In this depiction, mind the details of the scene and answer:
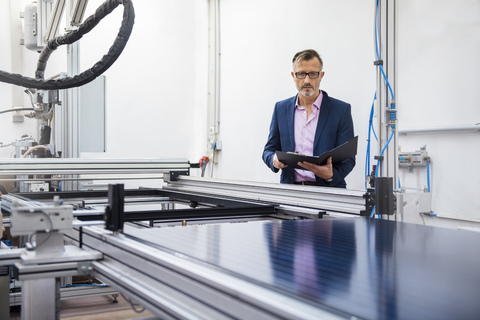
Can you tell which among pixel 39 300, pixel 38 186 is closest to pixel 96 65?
pixel 39 300

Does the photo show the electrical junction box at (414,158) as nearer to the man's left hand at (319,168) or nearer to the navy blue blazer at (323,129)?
the navy blue blazer at (323,129)

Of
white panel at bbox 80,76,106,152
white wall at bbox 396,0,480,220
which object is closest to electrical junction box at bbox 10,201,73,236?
white wall at bbox 396,0,480,220

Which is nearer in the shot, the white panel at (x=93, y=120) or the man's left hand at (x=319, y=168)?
the man's left hand at (x=319, y=168)

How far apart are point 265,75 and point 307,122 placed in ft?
6.57

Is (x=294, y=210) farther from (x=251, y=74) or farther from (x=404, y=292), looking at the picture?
(x=251, y=74)

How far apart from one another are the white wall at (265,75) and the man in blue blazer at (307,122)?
35cm

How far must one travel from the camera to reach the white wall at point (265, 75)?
2.89 meters

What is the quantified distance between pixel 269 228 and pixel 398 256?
393mm

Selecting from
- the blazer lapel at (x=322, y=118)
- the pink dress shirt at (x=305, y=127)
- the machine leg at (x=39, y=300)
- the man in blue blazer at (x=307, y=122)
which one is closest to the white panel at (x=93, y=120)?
the man in blue blazer at (x=307, y=122)

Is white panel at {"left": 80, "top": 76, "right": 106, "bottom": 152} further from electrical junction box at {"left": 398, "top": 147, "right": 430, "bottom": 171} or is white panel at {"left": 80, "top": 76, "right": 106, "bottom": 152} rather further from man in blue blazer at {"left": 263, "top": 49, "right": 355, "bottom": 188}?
electrical junction box at {"left": 398, "top": 147, "right": 430, "bottom": 171}

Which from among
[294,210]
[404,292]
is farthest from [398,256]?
[294,210]

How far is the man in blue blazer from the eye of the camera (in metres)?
2.63

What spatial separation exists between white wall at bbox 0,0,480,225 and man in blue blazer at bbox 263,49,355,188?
0.35 m

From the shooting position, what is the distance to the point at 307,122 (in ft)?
8.92
